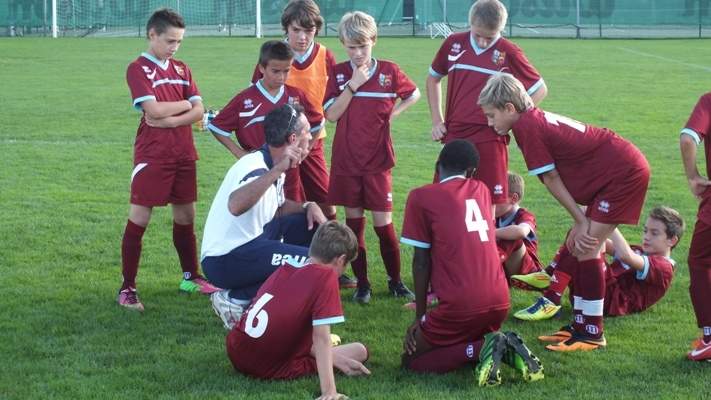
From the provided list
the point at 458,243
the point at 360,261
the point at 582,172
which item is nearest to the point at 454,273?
the point at 458,243

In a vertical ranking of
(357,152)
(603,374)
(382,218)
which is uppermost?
(357,152)

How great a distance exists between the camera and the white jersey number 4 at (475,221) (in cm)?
558

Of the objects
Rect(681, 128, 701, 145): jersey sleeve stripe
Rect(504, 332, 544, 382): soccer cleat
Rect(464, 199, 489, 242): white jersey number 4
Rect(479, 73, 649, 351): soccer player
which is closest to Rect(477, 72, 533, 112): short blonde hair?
Rect(479, 73, 649, 351): soccer player

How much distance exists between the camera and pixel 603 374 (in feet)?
18.4

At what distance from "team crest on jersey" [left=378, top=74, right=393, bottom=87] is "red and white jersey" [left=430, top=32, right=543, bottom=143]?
→ 455 mm

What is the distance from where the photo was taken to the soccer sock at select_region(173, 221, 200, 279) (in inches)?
298

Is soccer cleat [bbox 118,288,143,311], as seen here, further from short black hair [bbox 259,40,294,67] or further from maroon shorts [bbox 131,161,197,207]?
short black hair [bbox 259,40,294,67]

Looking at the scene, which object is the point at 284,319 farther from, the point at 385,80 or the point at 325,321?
the point at 385,80

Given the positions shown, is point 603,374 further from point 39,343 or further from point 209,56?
point 209,56

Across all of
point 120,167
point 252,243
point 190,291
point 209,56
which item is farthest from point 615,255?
point 209,56

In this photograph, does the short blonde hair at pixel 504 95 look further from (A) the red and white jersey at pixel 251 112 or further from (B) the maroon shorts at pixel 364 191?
(A) the red and white jersey at pixel 251 112

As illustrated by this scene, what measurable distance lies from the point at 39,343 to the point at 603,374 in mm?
3377

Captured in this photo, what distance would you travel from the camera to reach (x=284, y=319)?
524 cm

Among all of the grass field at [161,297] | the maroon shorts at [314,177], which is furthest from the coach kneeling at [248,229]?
the maroon shorts at [314,177]
